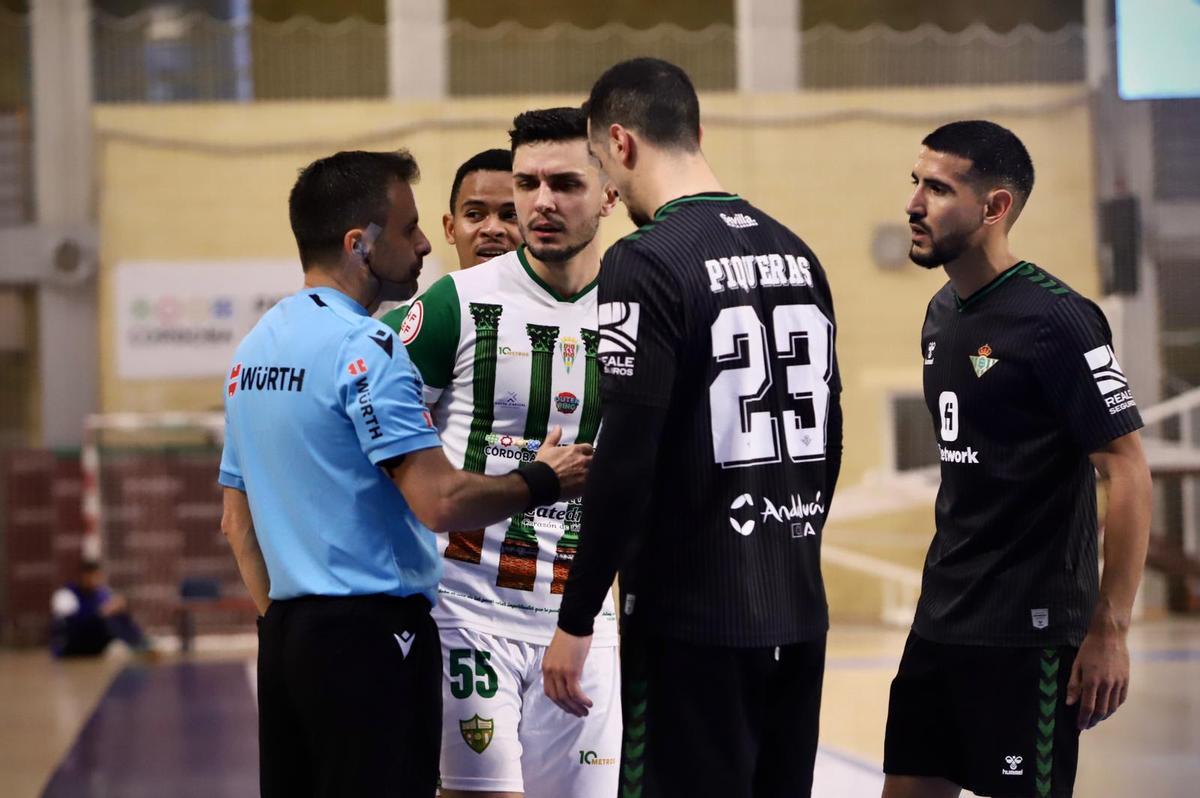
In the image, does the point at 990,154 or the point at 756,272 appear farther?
the point at 990,154

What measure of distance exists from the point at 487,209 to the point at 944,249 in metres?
1.42

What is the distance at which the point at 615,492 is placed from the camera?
2.86 m

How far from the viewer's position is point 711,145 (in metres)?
14.9

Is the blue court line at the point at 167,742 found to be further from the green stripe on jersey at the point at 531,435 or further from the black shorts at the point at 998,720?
the black shorts at the point at 998,720

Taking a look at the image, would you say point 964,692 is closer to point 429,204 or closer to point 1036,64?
point 429,204

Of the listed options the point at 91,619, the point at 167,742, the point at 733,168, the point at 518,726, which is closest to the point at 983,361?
the point at 518,726

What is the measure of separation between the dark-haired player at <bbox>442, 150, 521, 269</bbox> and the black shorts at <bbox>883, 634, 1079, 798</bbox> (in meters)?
1.75

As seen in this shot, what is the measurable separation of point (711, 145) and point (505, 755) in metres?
11.7

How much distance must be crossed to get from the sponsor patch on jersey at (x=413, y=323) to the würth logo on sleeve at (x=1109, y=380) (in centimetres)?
166

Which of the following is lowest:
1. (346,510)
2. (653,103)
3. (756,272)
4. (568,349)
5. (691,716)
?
(691,716)

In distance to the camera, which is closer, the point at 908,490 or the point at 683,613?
the point at 683,613

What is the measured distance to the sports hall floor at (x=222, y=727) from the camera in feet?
24.8

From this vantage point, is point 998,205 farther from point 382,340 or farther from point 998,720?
point 382,340

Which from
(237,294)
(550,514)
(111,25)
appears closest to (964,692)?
(550,514)
